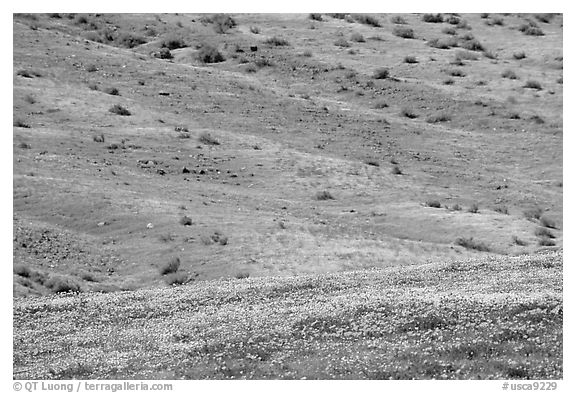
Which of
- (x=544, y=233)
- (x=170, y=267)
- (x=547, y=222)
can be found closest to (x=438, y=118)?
(x=547, y=222)

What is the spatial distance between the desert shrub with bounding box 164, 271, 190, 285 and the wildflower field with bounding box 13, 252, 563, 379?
8688mm

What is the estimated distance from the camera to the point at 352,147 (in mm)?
52656

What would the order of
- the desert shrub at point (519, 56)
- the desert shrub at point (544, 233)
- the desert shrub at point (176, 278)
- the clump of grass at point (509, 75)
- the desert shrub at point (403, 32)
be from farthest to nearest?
the desert shrub at point (403, 32) → the desert shrub at point (519, 56) → the clump of grass at point (509, 75) → the desert shrub at point (544, 233) → the desert shrub at point (176, 278)

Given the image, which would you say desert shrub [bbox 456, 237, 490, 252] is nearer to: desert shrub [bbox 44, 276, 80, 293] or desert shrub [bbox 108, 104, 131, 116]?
desert shrub [bbox 44, 276, 80, 293]

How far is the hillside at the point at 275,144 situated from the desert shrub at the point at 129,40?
0.18m

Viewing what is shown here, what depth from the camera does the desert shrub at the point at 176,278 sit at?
33125 mm

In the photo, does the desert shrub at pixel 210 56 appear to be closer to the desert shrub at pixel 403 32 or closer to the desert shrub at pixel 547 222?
the desert shrub at pixel 403 32

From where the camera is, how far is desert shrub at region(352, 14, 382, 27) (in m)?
73.7

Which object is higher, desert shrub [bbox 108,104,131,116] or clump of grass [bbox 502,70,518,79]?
desert shrub [bbox 108,104,131,116]

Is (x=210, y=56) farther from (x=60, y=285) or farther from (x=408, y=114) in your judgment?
(x=60, y=285)

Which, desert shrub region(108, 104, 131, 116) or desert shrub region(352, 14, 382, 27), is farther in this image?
desert shrub region(352, 14, 382, 27)

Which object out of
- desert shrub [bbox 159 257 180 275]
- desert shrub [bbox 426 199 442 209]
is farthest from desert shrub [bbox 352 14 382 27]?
desert shrub [bbox 159 257 180 275]

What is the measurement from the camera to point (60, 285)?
104 ft

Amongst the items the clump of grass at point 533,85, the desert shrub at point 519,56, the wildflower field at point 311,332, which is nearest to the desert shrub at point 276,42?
the desert shrub at point 519,56
